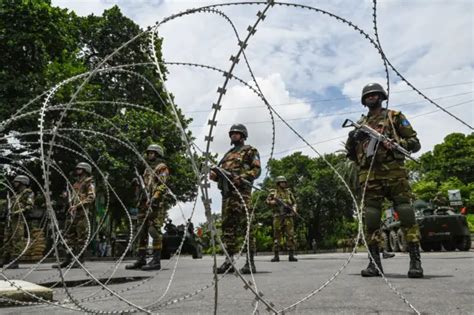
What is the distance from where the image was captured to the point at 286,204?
422 inches

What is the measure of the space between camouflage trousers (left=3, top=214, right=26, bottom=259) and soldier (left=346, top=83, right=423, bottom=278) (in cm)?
736

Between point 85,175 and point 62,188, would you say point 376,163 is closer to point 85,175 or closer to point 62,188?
point 85,175

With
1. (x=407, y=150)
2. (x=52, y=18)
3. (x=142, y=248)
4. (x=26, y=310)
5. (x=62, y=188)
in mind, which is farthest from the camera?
(x=62, y=188)

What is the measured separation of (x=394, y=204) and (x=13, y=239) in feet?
26.3

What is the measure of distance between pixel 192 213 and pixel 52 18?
16.8 m

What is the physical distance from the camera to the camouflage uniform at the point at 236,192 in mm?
6098

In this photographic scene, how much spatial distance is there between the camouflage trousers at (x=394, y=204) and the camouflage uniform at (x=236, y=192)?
1.56 m

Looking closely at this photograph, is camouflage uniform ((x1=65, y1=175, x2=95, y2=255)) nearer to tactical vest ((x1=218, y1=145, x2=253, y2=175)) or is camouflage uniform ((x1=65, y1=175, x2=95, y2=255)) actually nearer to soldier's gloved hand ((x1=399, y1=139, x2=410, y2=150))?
tactical vest ((x1=218, y1=145, x2=253, y2=175))

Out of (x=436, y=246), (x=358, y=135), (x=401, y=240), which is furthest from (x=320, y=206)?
(x=358, y=135)

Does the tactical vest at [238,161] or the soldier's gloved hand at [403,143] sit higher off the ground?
the tactical vest at [238,161]

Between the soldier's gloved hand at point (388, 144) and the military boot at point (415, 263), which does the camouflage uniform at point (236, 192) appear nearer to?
the soldier's gloved hand at point (388, 144)

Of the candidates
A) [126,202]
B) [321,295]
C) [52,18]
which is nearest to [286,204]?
[321,295]

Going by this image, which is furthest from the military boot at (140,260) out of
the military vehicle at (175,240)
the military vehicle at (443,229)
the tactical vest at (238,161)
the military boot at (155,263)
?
the military vehicle at (443,229)

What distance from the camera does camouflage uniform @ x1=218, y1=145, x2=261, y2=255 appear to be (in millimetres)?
6098
